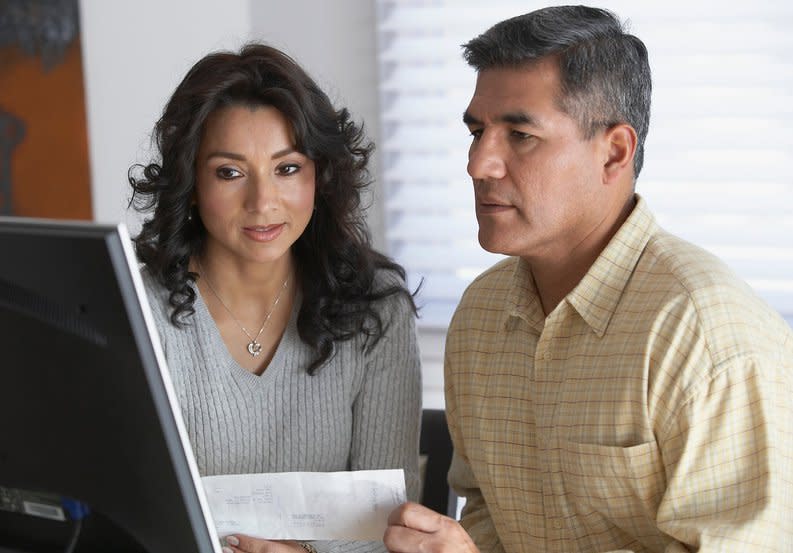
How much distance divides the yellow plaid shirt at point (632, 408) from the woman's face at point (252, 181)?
1.13 feet

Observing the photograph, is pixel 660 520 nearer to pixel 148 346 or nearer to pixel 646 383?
pixel 646 383

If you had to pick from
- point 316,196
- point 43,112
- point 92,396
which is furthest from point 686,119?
point 92,396

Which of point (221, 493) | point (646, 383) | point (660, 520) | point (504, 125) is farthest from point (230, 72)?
point (660, 520)

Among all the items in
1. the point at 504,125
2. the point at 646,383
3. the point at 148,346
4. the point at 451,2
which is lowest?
the point at 646,383

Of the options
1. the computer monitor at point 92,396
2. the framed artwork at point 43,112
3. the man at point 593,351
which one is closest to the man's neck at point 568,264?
the man at point 593,351

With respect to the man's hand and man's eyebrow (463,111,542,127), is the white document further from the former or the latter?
man's eyebrow (463,111,542,127)

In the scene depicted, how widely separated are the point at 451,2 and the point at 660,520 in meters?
1.84

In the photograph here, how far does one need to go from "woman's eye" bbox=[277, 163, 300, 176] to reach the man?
1.25ft

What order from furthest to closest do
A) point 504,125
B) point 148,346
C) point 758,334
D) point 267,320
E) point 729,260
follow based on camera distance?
point 729,260 < point 267,320 < point 504,125 < point 758,334 < point 148,346

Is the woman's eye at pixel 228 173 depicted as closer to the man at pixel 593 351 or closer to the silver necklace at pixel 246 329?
the silver necklace at pixel 246 329

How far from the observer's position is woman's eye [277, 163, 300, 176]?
175 centimetres

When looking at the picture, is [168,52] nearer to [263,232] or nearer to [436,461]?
[263,232]

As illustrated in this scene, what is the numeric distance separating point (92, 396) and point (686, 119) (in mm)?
2095

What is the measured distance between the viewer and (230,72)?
1732mm
